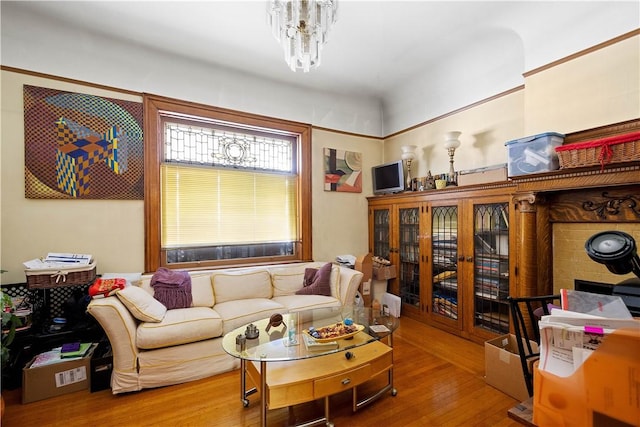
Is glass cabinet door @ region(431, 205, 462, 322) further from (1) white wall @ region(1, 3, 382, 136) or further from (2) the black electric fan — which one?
(2) the black electric fan

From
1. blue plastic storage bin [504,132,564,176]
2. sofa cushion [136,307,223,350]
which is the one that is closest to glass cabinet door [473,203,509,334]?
blue plastic storage bin [504,132,564,176]

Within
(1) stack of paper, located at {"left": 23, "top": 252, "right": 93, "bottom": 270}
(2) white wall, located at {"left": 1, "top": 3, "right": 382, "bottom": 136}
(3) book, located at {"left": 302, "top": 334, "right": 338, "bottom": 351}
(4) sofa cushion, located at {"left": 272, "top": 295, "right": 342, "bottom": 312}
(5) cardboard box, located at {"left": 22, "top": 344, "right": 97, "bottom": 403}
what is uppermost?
(2) white wall, located at {"left": 1, "top": 3, "right": 382, "bottom": 136}

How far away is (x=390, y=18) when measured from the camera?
8.48 ft

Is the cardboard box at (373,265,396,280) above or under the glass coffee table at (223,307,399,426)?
above

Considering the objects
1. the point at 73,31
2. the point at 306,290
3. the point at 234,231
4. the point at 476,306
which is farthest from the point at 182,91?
the point at 476,306

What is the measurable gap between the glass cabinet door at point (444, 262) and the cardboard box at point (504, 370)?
0.94m

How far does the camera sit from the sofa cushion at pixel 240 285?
9.84 feet

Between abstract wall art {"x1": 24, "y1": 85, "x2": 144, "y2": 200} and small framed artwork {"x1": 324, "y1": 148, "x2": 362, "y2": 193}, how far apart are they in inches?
88.0

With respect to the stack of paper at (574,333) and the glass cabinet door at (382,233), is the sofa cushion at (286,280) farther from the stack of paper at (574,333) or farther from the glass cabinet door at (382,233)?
the stack of paper at (574,333)

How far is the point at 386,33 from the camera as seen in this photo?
9.19 feet

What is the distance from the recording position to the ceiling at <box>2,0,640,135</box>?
2.36 m

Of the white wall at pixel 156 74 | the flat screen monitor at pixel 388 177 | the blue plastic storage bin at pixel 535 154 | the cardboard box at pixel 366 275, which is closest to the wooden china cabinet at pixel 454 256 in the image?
the flat screen monitor at pixel 388 177

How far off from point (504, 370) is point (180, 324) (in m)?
2.45

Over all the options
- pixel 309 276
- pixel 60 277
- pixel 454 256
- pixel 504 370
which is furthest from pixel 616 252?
pixel 60 277
